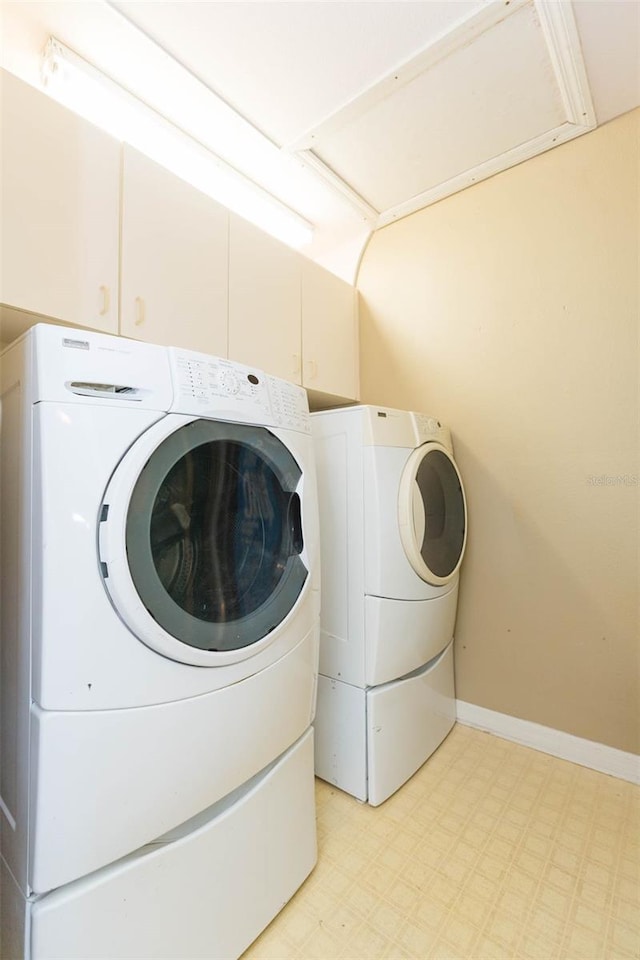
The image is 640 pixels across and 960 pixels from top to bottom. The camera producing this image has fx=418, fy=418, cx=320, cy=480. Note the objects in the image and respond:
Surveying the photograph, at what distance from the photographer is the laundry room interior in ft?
2.48

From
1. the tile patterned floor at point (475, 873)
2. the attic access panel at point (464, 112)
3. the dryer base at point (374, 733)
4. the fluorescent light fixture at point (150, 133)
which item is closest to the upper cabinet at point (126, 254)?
the fluorescent light fixture at point (150, 133)

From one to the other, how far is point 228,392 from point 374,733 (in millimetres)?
1236

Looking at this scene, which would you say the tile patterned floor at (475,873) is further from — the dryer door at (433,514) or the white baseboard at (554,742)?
the dryer door at (433,514)

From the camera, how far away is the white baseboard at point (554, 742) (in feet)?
5.13

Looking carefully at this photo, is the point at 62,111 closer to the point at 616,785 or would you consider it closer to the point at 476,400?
the point at 476,400

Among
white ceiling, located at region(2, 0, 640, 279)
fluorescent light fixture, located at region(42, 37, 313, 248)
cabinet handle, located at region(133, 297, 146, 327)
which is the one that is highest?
white ceiling, located at region(2, 0, 640, 279)

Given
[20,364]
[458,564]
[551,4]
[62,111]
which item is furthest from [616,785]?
[62,111]

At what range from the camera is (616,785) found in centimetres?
153

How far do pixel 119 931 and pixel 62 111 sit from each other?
192cm

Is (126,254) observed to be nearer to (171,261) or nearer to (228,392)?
(171,261)

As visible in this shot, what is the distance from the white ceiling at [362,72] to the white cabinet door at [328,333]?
439 millimetres

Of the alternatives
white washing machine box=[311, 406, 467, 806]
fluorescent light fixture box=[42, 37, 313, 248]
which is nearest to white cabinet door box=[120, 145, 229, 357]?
fluorescent light fixture box=[42, 37, 313, 248]

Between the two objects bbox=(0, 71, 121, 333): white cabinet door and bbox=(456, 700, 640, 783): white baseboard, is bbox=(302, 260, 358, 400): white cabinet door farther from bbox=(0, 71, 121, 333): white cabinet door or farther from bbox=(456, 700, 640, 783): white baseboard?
bbox=(456, 700, 640, 783): white baseboard

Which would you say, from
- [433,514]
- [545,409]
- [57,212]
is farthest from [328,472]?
[57,212]
